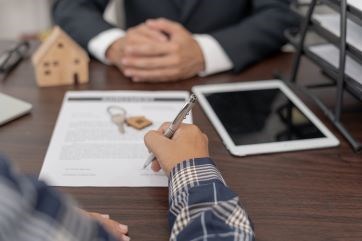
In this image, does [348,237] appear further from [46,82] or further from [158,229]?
[46,82]

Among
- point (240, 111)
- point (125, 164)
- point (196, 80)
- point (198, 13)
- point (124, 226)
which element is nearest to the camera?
point (124, 226)

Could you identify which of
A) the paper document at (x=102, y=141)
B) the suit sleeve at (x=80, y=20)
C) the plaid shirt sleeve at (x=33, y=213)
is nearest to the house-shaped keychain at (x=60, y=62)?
the paper document at (x=102, y=141)

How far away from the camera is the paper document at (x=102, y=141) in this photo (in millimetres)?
700

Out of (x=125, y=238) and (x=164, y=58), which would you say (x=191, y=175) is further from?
(x=164, y=58)

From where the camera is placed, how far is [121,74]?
105 cm

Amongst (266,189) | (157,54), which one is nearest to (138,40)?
(157,54)

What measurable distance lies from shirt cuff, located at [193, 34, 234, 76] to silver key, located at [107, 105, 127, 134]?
0.25 metres

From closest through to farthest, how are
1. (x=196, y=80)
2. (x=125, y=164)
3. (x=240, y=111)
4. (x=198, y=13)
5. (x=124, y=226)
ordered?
(x=124, y=226), (x=125, y=164), (x=240, y=111), (x=196, y=80), (x=198, y=13)

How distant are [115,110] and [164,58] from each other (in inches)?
8.2

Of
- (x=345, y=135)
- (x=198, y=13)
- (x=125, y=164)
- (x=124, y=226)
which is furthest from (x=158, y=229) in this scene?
(x=198, y=13)

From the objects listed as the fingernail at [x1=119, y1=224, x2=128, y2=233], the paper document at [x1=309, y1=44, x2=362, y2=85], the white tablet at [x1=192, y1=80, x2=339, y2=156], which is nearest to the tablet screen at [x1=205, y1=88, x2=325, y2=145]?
the white tablet at [x1=192, y1=80, x2=339, y2=156]

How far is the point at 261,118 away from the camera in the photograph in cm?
86

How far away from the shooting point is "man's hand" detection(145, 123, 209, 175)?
0.67 meters

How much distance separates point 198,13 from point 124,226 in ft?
2.85
